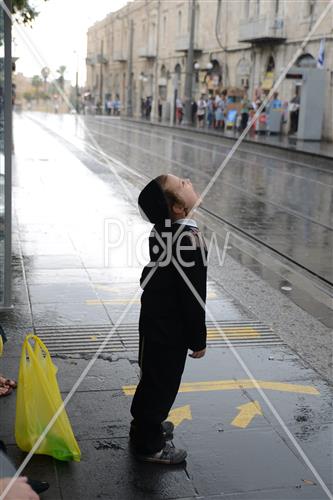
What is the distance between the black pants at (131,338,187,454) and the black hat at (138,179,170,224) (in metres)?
0.64

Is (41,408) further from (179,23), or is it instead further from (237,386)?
(179,23)

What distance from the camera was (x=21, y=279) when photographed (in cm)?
685

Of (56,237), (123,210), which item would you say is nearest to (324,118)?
(123,210)

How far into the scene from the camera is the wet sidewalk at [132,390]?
131 inches

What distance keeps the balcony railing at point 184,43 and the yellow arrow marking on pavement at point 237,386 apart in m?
44.2

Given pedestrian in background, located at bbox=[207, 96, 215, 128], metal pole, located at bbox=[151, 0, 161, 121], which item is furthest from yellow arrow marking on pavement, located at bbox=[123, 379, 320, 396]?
metal pole, located at bbox=[151, 0, 161, 121]

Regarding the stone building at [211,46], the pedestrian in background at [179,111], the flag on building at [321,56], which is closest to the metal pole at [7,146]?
the stone building at [211,46]

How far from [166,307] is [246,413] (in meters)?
1.11

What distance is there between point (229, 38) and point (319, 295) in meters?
37.3

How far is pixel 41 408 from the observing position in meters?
3.35

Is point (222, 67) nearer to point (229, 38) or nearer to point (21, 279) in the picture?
point (229, 38)

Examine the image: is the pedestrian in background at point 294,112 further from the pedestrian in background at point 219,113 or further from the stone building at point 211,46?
the pedestrian in background at point 219,113

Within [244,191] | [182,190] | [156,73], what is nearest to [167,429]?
[182,190]

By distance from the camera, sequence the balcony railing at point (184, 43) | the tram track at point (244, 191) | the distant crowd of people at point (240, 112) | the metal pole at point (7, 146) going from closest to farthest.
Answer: the metal pole at point (7, 146) < the tram track at point (244, 191) < the distant crowd of people at point (240, 112) < the balcony railing at point (184, 43)
